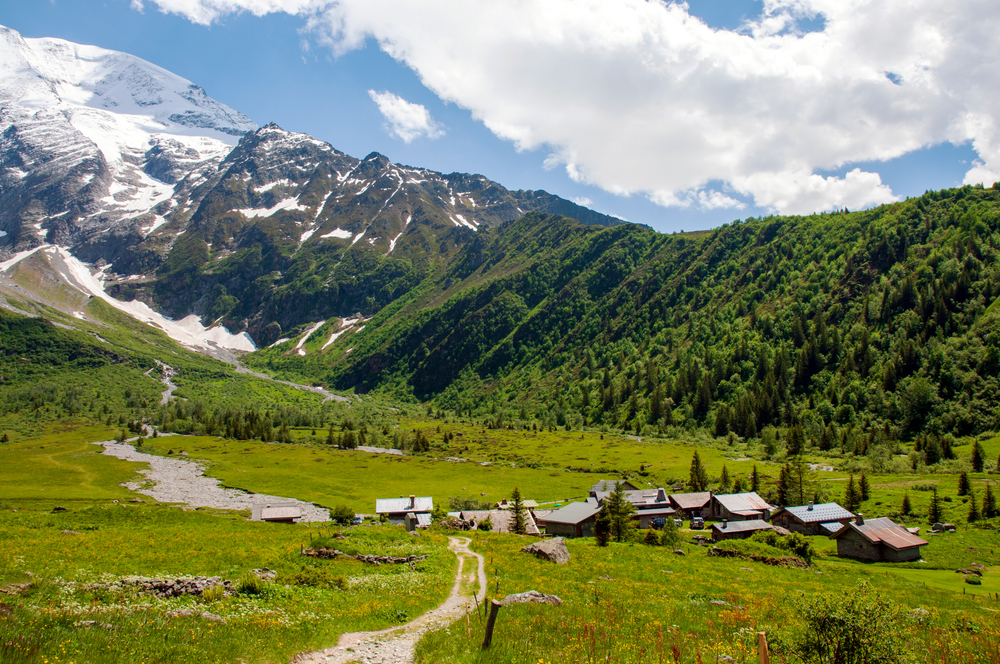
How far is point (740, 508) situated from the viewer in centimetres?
7581

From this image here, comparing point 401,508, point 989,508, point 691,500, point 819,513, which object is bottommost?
point 401,508

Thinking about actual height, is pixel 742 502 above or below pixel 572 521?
above

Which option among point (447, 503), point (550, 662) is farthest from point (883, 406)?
point (550, 662)

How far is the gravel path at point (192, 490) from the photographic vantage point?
8625cm

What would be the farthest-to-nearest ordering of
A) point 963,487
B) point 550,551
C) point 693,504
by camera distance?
1. point 693,504
2. point 963,487
3. point 550,551

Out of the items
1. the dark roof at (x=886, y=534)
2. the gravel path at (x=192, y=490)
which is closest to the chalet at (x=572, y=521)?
the dark roof at (x=886, y=534)

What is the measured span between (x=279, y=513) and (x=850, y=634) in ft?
242

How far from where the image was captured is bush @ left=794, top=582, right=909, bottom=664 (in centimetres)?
1116

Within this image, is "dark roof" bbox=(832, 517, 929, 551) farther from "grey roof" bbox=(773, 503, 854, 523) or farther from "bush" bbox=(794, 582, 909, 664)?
"bush" bbox=(794, 582, 909, 664)

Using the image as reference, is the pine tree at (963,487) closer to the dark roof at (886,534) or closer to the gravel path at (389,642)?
the dark roof at (886,534)

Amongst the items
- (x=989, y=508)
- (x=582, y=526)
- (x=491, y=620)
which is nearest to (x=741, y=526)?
(x=582, y=526)

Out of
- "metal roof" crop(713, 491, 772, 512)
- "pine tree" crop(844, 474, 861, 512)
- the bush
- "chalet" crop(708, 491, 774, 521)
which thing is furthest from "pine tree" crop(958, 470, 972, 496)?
the bush

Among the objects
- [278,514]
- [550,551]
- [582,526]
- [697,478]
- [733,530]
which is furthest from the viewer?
[697,478]

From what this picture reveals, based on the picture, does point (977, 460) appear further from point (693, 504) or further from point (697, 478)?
point (693, 504)
